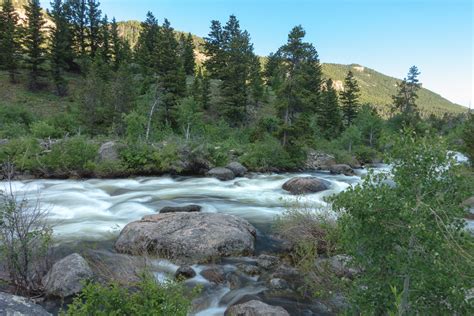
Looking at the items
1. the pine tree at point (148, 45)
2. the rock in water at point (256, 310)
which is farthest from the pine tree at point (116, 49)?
the rock in water at point (256, 310)

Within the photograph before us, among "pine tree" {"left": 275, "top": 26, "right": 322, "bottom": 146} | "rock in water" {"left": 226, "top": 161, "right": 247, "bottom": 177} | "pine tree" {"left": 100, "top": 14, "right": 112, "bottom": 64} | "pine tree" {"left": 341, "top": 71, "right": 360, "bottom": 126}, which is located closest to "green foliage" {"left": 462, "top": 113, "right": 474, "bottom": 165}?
"pine tree" {"left": 275, "top": 26, "right": 322, "bottom": 146}

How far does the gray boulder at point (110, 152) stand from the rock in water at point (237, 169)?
792cm

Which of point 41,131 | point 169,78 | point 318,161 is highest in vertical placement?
point 169,78

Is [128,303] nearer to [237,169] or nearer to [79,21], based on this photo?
[237,169]

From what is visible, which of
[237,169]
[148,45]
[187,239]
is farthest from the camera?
[148,45]

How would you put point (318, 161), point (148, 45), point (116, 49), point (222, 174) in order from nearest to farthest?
point (222, 174) → point (318, 161) → point (116, 49) → point (148, 45)

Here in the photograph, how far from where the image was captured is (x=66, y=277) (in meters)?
7.51

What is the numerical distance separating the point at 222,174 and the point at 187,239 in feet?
43.6

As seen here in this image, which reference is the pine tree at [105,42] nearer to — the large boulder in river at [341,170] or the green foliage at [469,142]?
the large boulder in river at [341,170]

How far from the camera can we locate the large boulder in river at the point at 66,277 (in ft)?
24.2

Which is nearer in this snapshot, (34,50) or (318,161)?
(318,161)

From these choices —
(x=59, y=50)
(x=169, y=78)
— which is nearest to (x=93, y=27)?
(x=59, y=50)

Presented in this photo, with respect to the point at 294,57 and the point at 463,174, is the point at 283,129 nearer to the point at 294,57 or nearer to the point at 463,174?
the point at 294,57

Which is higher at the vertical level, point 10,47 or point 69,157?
point 10,47
